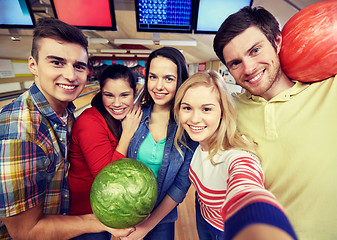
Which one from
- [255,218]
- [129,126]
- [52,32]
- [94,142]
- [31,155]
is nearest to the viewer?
[255,218]

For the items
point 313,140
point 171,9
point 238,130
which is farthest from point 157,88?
point 171,9

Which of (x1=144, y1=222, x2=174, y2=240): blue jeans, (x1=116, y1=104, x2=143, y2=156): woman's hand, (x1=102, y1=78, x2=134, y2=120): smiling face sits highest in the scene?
(x1=102, y1=78, x2=134, y2=120): smiling face

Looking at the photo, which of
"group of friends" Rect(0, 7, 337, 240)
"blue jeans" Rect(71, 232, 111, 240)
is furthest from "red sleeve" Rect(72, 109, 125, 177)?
"blue jeans" Rect(71, 232, 111, 240)

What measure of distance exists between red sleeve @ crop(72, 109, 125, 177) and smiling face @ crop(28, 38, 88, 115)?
175 mm

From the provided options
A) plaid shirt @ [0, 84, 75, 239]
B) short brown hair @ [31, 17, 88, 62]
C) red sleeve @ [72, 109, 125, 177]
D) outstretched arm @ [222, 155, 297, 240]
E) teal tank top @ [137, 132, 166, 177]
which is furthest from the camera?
teal tank top @ [137, 132, 166, 177]

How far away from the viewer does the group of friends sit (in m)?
0.70

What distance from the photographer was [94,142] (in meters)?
0.97

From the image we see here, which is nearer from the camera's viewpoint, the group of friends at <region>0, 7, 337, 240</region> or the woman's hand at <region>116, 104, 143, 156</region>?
the group of friends at <region>0, 7, 337, 240</region>

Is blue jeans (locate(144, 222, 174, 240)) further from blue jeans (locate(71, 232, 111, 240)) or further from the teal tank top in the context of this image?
the teal tank top

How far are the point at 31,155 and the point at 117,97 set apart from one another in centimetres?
62

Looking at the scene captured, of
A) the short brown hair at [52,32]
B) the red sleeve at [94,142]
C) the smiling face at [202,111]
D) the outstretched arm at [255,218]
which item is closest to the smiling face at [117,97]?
the red sleeve at [94,142]

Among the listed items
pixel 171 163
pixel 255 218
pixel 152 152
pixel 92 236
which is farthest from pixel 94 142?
pixel 255 218

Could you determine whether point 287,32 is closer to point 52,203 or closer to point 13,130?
point 13,130

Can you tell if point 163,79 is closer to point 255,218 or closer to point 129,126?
point 129,126
